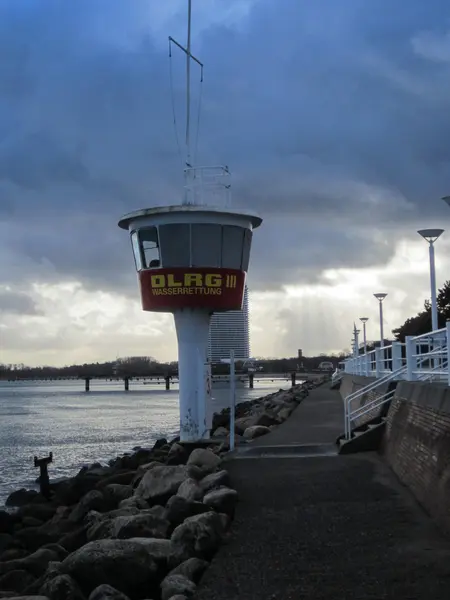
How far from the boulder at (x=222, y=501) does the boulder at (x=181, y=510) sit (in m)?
0.12

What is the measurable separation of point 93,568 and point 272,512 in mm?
3153

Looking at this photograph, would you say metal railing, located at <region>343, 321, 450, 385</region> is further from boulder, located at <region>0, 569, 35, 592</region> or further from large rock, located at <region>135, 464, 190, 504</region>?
boulder, located at <region>0, 569, 35, 592</region>

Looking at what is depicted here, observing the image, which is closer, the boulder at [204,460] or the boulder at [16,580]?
the boulder at [16,580]

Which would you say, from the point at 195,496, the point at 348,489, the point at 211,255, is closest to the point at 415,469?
the point at 348,489

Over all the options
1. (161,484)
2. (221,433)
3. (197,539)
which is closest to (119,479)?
(161,484)

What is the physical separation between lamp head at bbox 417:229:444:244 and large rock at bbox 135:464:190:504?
10595 mm

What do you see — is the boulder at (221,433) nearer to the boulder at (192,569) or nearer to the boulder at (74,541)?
the boulder at (74,541)

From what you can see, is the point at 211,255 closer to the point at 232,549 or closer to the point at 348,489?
the point at 348,489

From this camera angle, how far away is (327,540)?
853 centimetres

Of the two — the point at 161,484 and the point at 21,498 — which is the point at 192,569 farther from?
the point at 21,498

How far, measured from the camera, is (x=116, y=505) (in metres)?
13.5

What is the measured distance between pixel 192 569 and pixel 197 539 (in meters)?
0.76

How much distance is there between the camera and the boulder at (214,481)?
1155cm

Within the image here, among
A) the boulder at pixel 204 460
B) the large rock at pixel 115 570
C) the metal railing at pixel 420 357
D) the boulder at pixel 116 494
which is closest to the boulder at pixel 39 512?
the boulder at pixel 116 494
